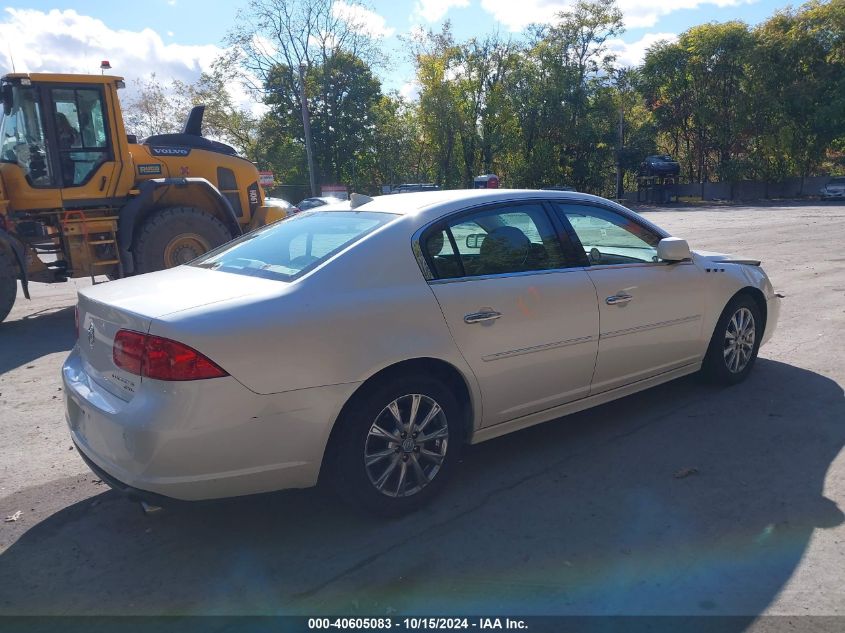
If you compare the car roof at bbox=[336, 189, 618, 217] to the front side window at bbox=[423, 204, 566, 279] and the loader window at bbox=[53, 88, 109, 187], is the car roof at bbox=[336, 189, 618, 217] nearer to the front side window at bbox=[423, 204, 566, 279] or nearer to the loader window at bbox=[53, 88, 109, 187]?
the front side window at bbox=[423, 204, 566, 279]

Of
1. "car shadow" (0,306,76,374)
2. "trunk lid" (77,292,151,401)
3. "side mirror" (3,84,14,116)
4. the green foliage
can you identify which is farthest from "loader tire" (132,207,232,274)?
the green foliage

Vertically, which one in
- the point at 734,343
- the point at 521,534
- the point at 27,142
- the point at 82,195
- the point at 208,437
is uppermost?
the point at 27,142

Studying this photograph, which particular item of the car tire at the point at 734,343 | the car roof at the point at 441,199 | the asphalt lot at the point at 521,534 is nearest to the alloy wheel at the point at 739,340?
the car tire at the point at 734,343

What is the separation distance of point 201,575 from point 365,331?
1306mm

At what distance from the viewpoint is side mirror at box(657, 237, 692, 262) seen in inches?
176

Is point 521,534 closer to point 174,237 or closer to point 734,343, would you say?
point 734,343

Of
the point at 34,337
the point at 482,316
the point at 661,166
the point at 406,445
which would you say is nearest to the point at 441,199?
the point at 482,316

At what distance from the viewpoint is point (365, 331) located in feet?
10.3

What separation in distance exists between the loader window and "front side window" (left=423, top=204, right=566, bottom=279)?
7.42 meters

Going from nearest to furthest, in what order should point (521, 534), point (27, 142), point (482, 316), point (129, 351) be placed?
1. point (129, 351)
2. point (521, 534)
3. point (482, 316)
4. point (27, 142)

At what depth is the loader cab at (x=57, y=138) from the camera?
8.70 m

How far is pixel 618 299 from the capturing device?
418 cm

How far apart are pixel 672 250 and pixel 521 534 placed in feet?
7.55

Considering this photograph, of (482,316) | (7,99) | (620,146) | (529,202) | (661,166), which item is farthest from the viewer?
(620,146)
